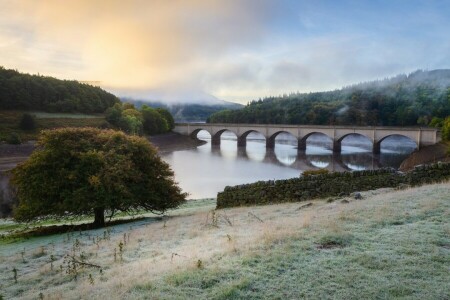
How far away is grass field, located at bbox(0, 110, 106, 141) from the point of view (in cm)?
7310

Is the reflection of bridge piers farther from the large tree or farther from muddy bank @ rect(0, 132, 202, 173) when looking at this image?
the large tree

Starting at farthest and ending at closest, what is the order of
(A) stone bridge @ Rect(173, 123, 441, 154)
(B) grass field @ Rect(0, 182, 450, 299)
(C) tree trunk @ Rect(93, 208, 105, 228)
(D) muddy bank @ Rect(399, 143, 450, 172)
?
(A) stone bridge @ Rect(173, 123, 441, 154) → (D) muddy bank @ Rect(399, 143, 450, 172) → (C) tree trunk @ Rect(93, 208, 105, 228) → (B) grass field @ Rect(0, 182, 450, 299)

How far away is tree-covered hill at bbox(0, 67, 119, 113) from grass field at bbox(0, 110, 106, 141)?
4.44m

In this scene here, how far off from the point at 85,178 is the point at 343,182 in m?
12.9

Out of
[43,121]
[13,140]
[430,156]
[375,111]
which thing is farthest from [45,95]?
[375,111]

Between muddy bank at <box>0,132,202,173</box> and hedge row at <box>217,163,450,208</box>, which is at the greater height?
hedge row at <box>217,163,450,208</box>

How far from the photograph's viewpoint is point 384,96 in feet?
431

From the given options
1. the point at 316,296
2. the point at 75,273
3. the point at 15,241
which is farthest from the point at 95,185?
the point at 316,296

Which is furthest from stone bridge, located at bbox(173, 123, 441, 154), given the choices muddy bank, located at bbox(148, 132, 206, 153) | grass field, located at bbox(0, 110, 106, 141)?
grass field, located at bbox(0, 110, 106, 141)

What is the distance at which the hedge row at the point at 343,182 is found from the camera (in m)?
17.9

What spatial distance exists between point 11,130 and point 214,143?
1895 inches

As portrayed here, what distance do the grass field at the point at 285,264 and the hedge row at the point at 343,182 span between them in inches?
232

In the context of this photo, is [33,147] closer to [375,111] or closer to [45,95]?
[45,95]

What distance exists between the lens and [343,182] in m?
18.3
